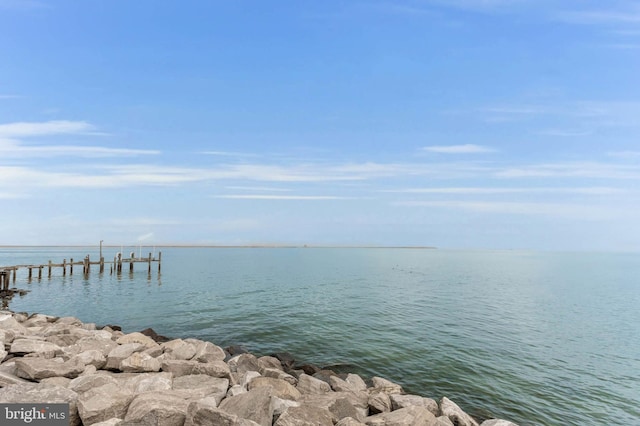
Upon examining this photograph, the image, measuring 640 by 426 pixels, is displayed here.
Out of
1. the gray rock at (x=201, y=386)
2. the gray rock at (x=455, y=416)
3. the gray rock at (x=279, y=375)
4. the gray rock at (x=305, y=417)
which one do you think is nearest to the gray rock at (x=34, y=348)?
the gray rock at (x=201, y=386)

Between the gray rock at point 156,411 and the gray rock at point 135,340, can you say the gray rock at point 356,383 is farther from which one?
the gray rock at point 135,340

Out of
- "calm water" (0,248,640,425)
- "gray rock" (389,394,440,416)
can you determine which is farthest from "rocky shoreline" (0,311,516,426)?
"calm water" (0,248,640,425)

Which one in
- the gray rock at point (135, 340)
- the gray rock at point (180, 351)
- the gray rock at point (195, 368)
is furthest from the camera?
the gray rock at point (135, 340)

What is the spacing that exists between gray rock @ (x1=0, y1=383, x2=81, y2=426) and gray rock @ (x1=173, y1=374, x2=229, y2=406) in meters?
2.20

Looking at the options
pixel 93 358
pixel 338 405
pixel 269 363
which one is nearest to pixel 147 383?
pixel 93 358

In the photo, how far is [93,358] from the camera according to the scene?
10977mm

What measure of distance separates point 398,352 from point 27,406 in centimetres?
1479

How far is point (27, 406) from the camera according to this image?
7.26 m

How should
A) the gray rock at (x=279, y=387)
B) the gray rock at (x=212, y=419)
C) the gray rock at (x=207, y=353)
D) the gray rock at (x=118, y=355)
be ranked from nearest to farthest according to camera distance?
the gray rock at (x=212, y=419)
the gray rock at (x=279, y=387)
the gray rock at (x=118, y=355)
the gray rock at (x=207, y=353)

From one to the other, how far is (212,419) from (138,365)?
5428 mm

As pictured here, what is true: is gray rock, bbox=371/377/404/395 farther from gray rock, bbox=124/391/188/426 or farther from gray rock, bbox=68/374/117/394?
gray rock, bbox=68/374/117/394

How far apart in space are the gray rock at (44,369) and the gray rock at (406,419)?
8.00m

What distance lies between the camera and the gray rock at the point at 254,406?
24.6ft

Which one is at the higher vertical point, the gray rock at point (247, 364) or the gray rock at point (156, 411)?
the gray rock at point (156, 411)
